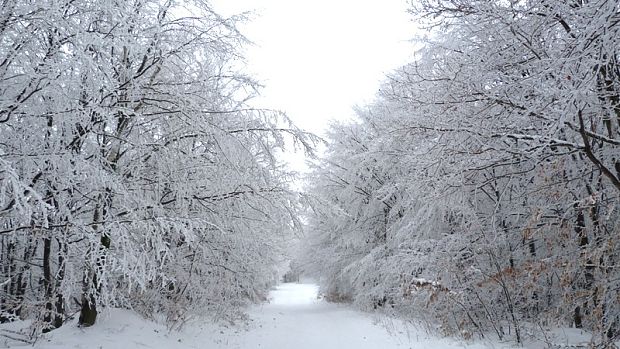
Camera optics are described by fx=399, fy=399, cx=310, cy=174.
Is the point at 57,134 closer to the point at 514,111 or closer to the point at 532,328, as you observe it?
the point at 514,111

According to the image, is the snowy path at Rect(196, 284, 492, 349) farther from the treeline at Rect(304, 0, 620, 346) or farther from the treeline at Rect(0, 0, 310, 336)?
the treeline at Rect(0, 0, 310, 336)

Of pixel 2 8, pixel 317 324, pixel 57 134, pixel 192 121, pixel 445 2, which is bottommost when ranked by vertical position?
pixel 317 324

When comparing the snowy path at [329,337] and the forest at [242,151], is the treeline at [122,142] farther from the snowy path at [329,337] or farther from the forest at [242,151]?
the snowy path at [329,337]

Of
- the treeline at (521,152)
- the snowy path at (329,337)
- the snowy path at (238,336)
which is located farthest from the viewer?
the snowy path at (329,337)

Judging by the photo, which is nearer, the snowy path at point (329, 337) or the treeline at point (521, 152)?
the treeline at point (521, 152)

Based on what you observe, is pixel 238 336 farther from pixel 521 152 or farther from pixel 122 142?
pixel 521 152

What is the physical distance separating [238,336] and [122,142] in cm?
602

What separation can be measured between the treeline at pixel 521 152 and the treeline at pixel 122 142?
5.63ft

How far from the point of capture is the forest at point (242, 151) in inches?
160

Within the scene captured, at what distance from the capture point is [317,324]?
42.4 feet

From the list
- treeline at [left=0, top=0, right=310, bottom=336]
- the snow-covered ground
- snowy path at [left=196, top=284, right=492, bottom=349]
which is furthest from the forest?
snowy path at [left=196, top=284, right=492, bottom=349]

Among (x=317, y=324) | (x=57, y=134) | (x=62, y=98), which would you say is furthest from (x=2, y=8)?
(x=317, y=324)

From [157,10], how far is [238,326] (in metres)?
9.01

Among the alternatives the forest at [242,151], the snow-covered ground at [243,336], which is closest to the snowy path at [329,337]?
the snow-covered ground at [243,336]
